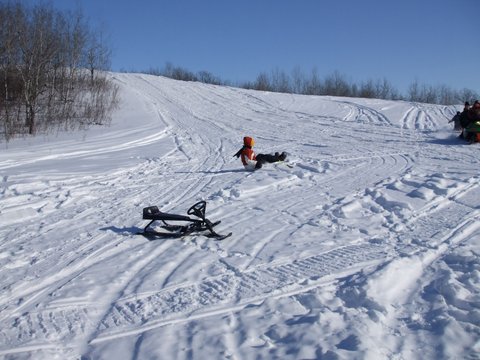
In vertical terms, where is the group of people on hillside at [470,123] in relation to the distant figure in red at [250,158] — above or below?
above

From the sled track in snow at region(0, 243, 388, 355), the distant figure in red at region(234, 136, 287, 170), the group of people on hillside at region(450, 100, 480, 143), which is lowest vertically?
the sled track in snow at region(0, 243, 388, 355)

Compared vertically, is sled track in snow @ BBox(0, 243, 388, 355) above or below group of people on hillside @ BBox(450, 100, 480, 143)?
below

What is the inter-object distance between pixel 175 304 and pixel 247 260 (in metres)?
1.21

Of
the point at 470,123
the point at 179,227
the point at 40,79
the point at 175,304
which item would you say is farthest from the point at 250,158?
the point at 40,79

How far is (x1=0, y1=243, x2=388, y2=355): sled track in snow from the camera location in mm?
3271

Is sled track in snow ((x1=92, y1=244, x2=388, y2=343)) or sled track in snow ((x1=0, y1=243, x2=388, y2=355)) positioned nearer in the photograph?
sled track in snow ((x1=0, y1=243, x2=388, y2=355))

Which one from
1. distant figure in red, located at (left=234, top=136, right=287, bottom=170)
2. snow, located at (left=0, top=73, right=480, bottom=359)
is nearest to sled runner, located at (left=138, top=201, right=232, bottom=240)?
snow, located at (left=0, top=73, right=480, bottom=359)

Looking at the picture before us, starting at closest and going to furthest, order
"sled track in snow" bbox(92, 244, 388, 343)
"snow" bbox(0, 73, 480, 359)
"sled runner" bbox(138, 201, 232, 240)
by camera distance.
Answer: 1. "snow" bbox(0, 73, 480, 359)
2. "sled track in snow" bbox(92, 244, 388, 343)
3. "sled runner" bbox(138, 201, 232, 240)

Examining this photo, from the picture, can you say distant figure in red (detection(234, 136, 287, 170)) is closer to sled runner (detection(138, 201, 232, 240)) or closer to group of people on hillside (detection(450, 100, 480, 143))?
sled runner (detection(138, 201, 232, 240))

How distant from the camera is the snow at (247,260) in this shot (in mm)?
3152

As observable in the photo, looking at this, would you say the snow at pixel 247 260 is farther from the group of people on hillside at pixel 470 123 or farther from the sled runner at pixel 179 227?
the group of people on hillside at pixel 470 123

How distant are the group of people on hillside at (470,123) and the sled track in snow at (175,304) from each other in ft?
30.9

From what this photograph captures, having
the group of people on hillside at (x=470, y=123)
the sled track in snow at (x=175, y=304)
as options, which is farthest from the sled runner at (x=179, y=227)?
the group of people on hillside at (x=470, y=123)

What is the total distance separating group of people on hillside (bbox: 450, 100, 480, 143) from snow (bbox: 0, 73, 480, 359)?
1.46 metres
